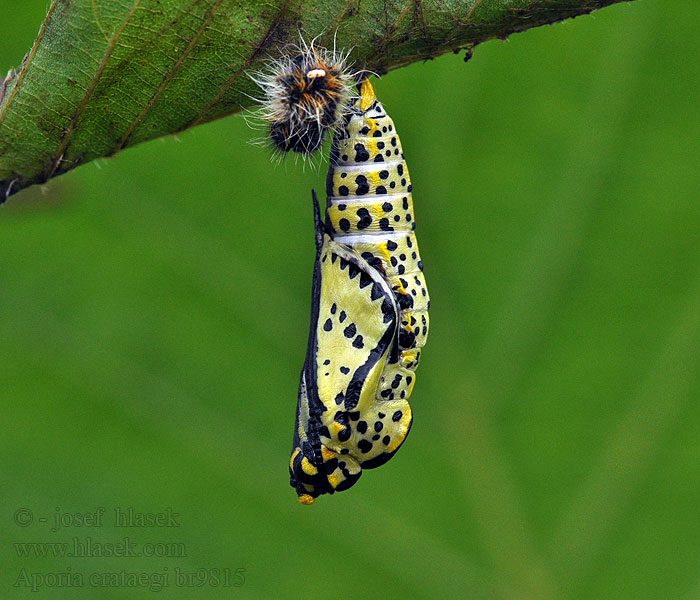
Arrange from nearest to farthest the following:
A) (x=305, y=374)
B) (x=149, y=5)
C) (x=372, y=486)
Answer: (x=149, y=5), (x=305, y=374), (x=372, y=486)

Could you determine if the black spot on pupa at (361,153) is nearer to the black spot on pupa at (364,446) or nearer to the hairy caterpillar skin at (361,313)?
the hairy caterpillar skin at (361,313)

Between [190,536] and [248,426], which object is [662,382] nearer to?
[248,426]

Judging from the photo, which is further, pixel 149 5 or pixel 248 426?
pixel 248 426

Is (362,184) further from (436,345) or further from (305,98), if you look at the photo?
(436,345)

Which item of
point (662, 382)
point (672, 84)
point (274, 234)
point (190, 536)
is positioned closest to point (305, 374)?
point (274, 234)

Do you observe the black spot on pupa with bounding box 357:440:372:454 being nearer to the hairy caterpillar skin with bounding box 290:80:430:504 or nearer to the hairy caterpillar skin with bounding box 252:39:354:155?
the hairy caterpillar skin with bounding box 290:80:430:504

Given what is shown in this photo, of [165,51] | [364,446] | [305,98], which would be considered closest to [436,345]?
[364,446]

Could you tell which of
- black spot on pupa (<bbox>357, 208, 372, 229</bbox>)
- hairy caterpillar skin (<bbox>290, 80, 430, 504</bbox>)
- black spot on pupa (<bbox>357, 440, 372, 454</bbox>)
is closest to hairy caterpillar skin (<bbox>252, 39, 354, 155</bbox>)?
hairy caterpillar skin (<bbox>290, 80, 430, 504</bbox>)
